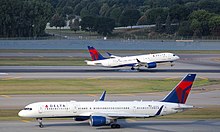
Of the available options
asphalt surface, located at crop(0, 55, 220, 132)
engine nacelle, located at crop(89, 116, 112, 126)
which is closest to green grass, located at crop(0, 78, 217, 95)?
asphalt surface, located at crop(0, 55, 220, 132)

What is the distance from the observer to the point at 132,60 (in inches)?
4656

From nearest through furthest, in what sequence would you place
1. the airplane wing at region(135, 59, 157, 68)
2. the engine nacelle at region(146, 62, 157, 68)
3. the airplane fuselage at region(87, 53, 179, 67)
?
1. the airplane fuselage at region(87, 53, 179, 67)
2. the engine nacelle at region(146, 62, 157, 68)
3. the airplane wing at region(135, 59, 157, 68)

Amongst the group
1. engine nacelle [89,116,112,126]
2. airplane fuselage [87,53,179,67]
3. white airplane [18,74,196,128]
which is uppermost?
white airplane [18,74,196,128]

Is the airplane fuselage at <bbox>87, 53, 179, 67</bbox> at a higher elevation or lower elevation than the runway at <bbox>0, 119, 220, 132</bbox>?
lower

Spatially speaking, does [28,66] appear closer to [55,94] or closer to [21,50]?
[55,94]

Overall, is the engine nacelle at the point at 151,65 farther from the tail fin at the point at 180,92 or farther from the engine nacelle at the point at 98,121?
the engine nacelle at the point at 98,121

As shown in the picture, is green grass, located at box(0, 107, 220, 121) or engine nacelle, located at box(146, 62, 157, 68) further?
engine nacelle, located at box(146, 62, 157, 68)

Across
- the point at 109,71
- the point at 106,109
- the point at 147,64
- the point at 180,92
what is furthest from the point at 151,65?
the point at 106,109

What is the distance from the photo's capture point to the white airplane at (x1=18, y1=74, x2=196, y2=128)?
56250 mm

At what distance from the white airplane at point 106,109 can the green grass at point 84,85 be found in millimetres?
25830

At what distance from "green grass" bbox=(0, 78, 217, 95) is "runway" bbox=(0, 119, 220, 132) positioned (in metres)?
23.3

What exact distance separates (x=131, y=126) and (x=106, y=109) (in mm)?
3295

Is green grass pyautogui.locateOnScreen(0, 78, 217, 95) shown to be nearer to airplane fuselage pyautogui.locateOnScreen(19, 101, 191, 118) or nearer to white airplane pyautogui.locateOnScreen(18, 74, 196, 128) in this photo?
white airplane pyautogui.locateOnScreen(18, 74, 196, 128)

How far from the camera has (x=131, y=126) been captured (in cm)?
5916
